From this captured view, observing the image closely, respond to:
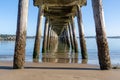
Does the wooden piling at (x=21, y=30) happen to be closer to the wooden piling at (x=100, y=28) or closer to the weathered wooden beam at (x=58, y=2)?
the wooden piling at (x=100, y=28)

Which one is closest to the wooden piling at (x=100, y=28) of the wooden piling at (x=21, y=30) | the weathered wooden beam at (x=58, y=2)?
the wooden piling at (x=21, y=30)

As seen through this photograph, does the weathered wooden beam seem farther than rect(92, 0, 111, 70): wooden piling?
Yes

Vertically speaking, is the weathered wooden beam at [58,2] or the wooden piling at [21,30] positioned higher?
the weathered wooden beam at [58,2]

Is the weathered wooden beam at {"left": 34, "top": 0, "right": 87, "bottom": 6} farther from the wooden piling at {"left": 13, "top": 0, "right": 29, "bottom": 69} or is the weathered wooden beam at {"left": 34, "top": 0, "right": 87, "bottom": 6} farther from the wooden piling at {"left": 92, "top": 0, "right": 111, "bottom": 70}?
the wooden piling at {"left": 92, "top": 0, "right": 111, "bottom": 70}

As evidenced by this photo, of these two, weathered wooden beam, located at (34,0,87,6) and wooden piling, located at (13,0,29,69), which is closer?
wooden piling, located at (13,0,29,69)

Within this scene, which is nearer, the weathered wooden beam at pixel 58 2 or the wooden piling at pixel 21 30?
the wooden piling at pixel 21 30

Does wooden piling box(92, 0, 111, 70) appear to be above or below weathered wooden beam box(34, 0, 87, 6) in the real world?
below

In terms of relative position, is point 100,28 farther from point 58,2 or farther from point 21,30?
point 58,2

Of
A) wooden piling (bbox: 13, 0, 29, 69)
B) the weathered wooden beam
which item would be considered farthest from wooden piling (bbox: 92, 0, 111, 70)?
the weathered wooden beam
